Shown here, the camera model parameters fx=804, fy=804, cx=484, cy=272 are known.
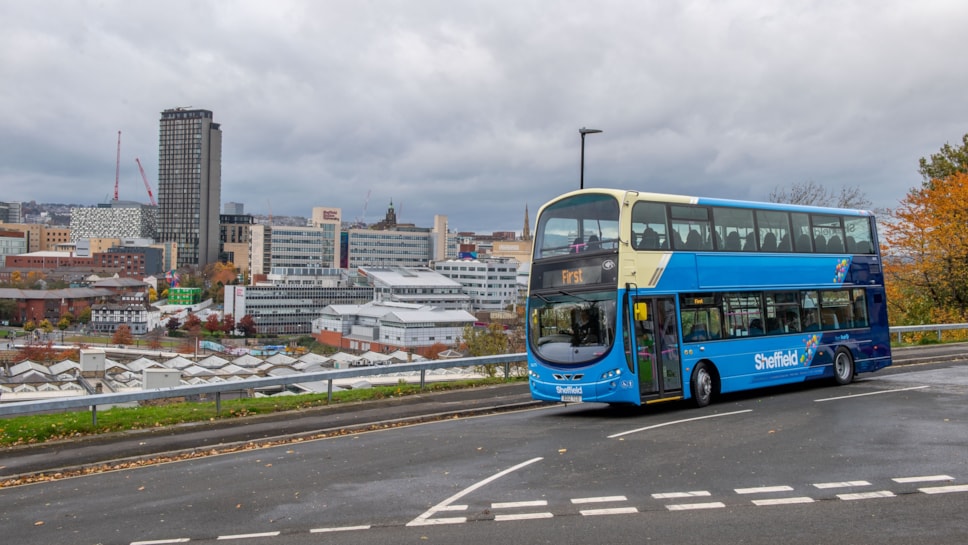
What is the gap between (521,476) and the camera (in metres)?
11.1

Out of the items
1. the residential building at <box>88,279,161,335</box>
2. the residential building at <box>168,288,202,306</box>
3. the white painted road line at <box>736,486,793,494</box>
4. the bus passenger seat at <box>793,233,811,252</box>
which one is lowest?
the white painted road line at <box>736,486,793,494</box>

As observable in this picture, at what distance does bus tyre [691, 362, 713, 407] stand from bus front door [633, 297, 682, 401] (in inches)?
20.2

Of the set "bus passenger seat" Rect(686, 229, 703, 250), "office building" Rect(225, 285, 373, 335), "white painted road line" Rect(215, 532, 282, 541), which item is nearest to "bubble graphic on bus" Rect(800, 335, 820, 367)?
"bus passenger seat" Rect(686, 229, 703, 250)

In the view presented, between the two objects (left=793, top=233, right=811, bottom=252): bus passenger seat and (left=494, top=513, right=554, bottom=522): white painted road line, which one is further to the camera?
(left=793, top=233, right=811, bottom=252): bus passenger seat

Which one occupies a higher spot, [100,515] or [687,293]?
[687,293]

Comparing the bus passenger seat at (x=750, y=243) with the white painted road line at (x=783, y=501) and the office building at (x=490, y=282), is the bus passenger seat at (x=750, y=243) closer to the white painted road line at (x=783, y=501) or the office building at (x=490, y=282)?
the white painted road line at (x=783, y=501)

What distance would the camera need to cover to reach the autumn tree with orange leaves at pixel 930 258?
40.9m

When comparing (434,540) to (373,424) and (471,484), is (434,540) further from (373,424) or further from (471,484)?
(373,424)

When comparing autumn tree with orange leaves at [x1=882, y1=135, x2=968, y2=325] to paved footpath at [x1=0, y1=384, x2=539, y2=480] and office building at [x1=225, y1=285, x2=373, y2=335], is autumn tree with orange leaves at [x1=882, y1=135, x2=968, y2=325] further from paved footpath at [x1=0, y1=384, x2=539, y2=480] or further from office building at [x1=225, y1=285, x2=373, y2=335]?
office building at [x1=225, y1=285, x2=373, y2=335]

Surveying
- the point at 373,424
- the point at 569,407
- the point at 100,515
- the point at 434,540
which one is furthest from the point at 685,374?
the point at 100,515

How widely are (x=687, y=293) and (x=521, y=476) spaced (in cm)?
772

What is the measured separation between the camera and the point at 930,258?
41562mm

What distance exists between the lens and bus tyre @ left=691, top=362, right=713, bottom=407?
17422 mm

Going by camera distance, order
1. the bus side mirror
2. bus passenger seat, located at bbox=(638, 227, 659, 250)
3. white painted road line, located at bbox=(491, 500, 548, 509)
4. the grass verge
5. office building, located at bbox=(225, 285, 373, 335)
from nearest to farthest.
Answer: white painted road line, located at bbox=(491, 500, 548, 509) < the grass verge < the bus side mirror < bus passenger seat, located at bbox=(638, 227, 659, 250) < office building, located at bbox=(225, 285, 373, 335)
